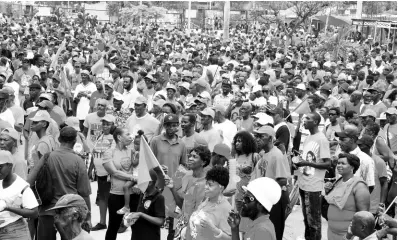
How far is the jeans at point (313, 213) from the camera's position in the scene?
25.4ft

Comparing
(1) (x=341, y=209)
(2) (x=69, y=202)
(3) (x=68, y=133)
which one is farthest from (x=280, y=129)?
(2) (x=69, y=202)

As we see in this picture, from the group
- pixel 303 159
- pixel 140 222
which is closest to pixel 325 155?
pixel 303 159

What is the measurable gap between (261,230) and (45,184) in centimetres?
255

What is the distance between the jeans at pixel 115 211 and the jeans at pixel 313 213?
1.89 metres

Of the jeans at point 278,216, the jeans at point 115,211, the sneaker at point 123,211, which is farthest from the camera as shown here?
the jeans at point 115,211

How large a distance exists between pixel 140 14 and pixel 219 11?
16752 mm

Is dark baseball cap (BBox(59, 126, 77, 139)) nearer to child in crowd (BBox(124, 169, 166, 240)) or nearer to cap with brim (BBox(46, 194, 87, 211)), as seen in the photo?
child in crowd (BBox(124, 169, 166, 240))

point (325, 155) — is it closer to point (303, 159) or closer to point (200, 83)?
point (303, 159)

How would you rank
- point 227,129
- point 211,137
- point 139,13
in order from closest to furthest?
point 211,137, point 227,129, point 139,13

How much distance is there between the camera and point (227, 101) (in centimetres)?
1136

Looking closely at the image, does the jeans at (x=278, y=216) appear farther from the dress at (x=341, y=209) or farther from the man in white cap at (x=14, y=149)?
the man in white cap at (x=14, y=149)

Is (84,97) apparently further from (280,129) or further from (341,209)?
(341,209)

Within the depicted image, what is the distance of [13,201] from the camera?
228 inches

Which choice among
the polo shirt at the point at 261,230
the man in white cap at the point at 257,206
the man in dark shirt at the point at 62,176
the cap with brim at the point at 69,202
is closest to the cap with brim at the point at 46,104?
the man in dark shirt at the point at 62,176
